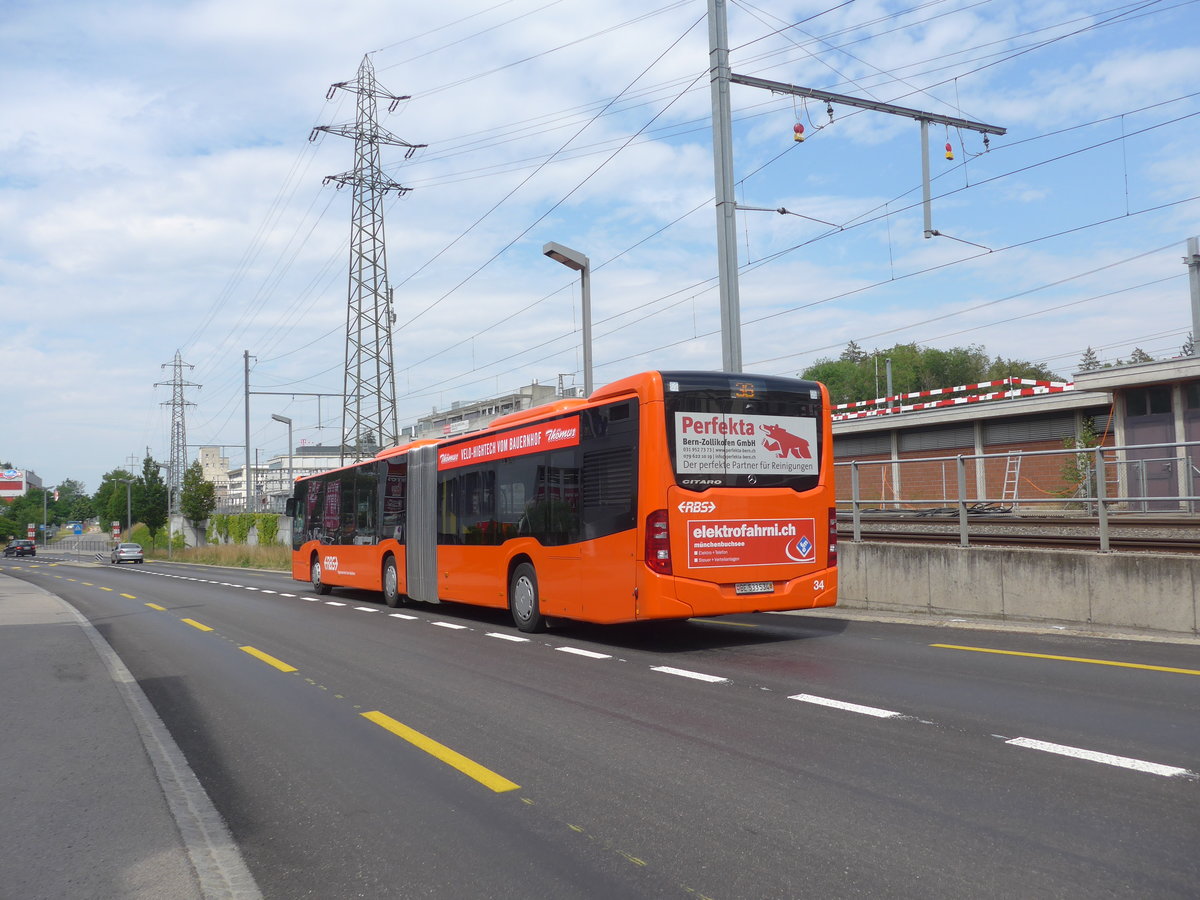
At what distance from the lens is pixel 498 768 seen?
5730 millimetres

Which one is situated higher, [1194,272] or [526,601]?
[1194,272]

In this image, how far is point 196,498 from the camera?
77.0 meters

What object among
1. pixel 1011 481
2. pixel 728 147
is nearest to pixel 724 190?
pixel 728 147

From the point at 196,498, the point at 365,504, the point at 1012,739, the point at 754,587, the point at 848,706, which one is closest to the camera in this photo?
the point at 1012,739

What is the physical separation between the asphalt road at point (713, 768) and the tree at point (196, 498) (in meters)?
71.1

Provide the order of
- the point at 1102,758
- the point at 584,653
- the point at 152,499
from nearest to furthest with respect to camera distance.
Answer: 1. the point at 1102,758
2. the point at 584,653
3. the point at 152,499

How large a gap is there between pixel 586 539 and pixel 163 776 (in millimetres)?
6173

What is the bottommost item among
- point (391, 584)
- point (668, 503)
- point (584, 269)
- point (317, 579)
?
point (317, 579)

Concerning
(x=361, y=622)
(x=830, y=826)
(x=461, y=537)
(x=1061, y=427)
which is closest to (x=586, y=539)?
(x=461, y=537)

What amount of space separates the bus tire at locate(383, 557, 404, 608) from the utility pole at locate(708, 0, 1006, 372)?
7025 millimetres

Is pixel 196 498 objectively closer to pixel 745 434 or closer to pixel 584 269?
pixel 584 269

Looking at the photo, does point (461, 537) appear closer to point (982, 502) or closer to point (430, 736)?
point (982, 502)

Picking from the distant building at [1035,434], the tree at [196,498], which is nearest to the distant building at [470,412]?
the tree at [196,498]

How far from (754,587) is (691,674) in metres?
2.13
